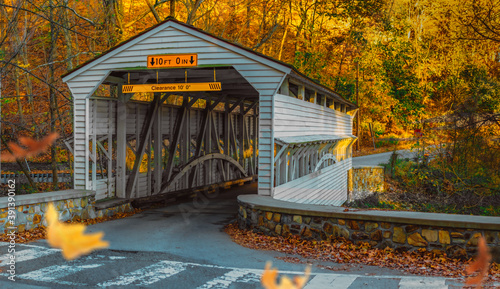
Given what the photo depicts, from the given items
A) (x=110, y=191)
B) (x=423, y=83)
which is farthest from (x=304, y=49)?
(x=110, y=191)

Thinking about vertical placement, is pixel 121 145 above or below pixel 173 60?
below

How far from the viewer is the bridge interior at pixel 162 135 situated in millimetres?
13156

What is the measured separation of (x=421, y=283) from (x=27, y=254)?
5929 mm

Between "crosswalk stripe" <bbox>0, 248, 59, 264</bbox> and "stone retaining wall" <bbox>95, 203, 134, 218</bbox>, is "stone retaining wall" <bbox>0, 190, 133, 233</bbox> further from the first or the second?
"crosswalk stripe" <bbox>0, 248, 59, 264</bbox>

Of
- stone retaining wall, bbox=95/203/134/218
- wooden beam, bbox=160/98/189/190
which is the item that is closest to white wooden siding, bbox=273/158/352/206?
wooden beam, bbox=160/98/189/190

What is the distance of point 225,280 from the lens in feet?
21.8

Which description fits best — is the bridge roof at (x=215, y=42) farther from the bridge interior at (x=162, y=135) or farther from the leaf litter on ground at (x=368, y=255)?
the leaf litter on ground at (x=368, y=255)

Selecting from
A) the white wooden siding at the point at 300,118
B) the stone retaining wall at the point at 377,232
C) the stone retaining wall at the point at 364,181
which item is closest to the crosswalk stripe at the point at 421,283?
the stone retaining wall at the point at 377,232

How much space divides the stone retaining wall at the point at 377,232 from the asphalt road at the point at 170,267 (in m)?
0.87

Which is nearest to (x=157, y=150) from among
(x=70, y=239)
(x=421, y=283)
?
(x=421, y=283)

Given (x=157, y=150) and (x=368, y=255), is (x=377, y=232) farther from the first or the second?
(x=157, y=150)

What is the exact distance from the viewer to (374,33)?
3388 centimetres

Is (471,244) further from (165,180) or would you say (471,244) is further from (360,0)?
(360,0)

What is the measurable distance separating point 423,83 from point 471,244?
100 feet
